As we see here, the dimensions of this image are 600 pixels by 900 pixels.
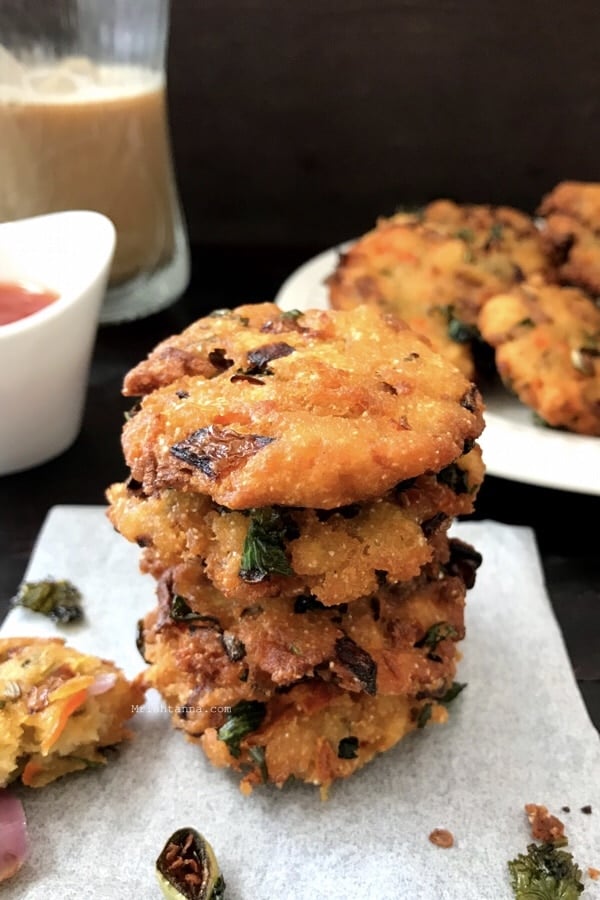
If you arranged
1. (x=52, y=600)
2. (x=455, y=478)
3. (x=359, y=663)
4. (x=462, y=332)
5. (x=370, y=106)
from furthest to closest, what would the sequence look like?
(x=370, y=106)
(x=462, y=332)
(x=52, y=600)
(x=455, y=478)
(x=359, y=663)

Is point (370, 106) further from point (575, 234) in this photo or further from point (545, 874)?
point (545, 874)

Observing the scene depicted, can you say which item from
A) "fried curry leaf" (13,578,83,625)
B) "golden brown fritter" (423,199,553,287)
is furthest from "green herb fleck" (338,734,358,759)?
"golden brown fritter" (423,199,553,287)

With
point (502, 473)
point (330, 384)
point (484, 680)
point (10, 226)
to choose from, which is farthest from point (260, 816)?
point (10, 226)

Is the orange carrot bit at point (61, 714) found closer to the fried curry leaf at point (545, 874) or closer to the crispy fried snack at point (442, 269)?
the fried curry leaf at point (545, 874)

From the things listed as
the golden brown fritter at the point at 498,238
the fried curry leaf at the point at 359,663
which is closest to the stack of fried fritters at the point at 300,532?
the fried curry leaf at the point at 359,663

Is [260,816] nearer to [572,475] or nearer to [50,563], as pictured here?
[50,563]

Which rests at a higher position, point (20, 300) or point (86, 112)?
point (86, 112)

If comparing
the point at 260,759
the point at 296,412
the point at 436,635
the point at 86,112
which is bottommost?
the point at 260,759

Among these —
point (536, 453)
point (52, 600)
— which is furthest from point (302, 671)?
point (536, 453)
